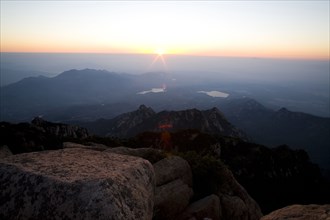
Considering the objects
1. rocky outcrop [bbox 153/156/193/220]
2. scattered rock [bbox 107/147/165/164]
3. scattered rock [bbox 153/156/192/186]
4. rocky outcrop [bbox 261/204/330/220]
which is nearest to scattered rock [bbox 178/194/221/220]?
rocky outcrop [bbox 153/156/193/220]

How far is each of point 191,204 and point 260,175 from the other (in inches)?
2900

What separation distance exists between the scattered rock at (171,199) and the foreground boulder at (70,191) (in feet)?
12.7

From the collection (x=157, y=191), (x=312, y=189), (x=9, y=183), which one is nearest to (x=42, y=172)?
(x=9, y=183)

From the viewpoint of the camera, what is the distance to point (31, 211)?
24.5 ft

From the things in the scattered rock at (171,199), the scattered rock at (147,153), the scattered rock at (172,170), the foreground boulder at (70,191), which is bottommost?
the scattered rock at (171,199)

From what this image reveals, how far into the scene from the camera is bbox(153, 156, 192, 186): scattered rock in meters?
16.1

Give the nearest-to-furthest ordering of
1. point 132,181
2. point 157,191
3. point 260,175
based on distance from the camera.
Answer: point 132,181 → point 157,191 → point 260,175

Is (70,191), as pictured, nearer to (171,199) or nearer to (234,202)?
(171,199)

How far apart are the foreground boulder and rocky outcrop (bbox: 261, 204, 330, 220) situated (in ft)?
14.5

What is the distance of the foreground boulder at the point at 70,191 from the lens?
24.1 ft

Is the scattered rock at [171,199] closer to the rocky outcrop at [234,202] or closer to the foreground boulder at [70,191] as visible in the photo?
the rocky outcrop at [234,202]

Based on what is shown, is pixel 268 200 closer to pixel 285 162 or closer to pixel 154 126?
pixel 285 162

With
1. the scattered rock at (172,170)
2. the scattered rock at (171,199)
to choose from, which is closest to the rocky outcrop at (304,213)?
the scattered rock at (171,199)

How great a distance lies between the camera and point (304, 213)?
10.2 metres
